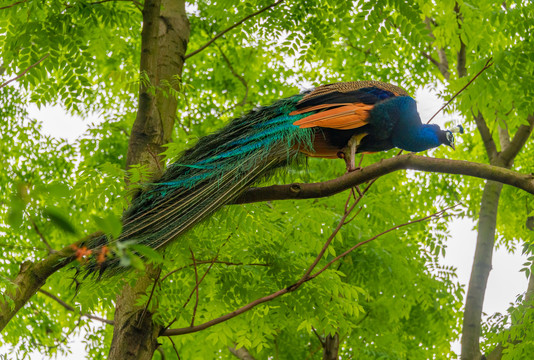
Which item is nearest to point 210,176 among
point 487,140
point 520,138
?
point 520,138

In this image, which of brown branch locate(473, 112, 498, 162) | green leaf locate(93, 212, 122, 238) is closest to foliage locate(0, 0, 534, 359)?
green leaf locate(93, 212, 122, 238)

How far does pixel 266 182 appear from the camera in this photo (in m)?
3.34

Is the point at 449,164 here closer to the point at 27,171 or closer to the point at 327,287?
the point at 327,287

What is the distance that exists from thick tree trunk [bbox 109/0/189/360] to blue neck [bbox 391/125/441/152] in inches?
54.1

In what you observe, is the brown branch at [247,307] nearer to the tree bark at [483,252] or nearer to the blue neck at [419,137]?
the blue neck at [419,137]

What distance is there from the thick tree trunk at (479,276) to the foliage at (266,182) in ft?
1.45

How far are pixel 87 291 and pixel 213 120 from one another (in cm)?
443

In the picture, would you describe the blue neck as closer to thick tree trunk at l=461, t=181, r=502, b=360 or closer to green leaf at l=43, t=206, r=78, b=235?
green leaf at l=43, t=206, r=78, b=235

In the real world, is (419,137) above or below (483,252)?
below

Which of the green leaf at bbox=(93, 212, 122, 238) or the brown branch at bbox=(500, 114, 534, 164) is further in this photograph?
the brown branch at bbox=(500, 114, 534, 164)

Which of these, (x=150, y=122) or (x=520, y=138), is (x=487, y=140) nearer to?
(x=520, y=138)

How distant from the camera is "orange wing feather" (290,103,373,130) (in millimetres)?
3311

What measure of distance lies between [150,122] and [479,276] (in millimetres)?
3731

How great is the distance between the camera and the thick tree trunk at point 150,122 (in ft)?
12.1
